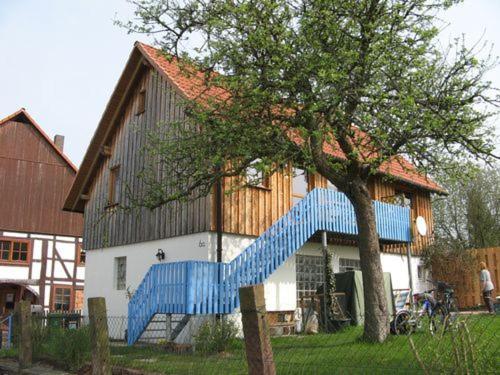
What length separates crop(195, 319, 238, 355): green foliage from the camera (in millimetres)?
10188

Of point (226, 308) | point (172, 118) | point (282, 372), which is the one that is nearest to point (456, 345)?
point (282, 372)

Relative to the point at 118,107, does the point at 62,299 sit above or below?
below

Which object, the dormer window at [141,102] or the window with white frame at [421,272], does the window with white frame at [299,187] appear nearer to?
the dormer window at [141,102]

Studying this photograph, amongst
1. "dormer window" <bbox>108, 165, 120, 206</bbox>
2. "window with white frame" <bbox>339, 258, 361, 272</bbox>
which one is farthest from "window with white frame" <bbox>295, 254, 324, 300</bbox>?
"dormer window" <bbox>108, 165, 120, 206</bbox>

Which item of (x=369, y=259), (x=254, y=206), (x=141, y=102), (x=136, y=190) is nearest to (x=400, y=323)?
(x=369, y=259)

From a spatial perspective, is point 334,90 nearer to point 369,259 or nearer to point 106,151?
point 369,259

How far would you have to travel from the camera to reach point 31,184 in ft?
99.6

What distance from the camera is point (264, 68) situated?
1010 centimetres

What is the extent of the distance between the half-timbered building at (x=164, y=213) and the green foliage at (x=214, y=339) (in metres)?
2.69

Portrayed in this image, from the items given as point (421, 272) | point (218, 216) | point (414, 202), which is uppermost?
point (414, 202)

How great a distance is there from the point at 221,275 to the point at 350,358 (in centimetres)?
518

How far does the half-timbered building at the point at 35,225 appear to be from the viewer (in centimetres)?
2848

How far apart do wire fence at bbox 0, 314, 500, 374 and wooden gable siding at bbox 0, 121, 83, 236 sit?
18.3 meters

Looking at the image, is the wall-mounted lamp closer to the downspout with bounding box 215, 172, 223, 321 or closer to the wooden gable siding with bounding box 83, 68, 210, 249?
the wooden gable siding with bounding box 83, 68, 210, 249
